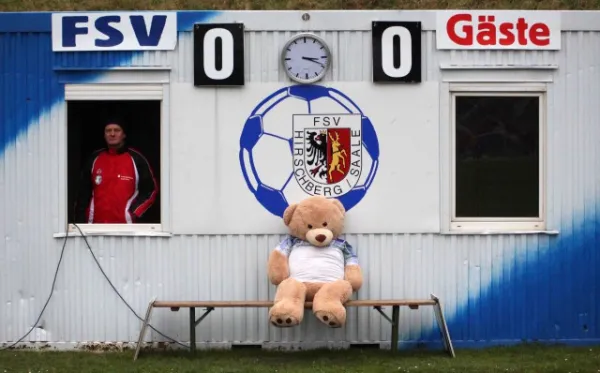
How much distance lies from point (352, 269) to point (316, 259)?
350mm

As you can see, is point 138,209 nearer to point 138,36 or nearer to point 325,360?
point 138,36

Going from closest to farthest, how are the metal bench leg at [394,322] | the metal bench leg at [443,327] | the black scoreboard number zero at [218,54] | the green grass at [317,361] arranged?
the green grass at [317,361] < the metal bench leg at [443,327] < the metal bench leg at [394,322] < the black scoreboard number zero at [218,54]

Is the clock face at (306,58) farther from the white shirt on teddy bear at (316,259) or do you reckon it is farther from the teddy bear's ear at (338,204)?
the white shirt on teddy bear at (316,259)

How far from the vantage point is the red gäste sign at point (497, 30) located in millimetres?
10266

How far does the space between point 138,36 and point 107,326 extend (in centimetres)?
282

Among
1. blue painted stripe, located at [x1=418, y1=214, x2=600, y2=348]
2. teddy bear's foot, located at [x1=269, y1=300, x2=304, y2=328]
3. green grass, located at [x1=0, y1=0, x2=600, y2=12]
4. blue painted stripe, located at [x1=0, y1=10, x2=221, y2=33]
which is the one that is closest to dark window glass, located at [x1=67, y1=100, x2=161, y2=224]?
blue painted stripe, located at [x1=0, y1=10, x2=221, y2=33]

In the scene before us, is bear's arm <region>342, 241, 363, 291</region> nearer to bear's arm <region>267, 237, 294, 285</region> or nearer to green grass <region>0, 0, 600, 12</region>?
bear's arm <region>267, 237, 294, 285</region>

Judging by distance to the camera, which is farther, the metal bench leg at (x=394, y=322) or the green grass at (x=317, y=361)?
the metal bench leg at (x=394, y=322)

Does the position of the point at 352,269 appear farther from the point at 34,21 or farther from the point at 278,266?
the point at 34,21

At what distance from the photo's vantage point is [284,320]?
941 centimetres

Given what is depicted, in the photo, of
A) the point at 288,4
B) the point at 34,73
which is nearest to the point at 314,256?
the point at 34,73

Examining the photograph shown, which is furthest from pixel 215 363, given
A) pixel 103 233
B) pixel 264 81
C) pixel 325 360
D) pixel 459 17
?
pixel 459 17

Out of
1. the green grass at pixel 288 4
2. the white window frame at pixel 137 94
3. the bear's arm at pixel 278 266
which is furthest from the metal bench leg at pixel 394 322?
the green grass at pixel 288 4

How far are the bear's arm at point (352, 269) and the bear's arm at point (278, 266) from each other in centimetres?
55
